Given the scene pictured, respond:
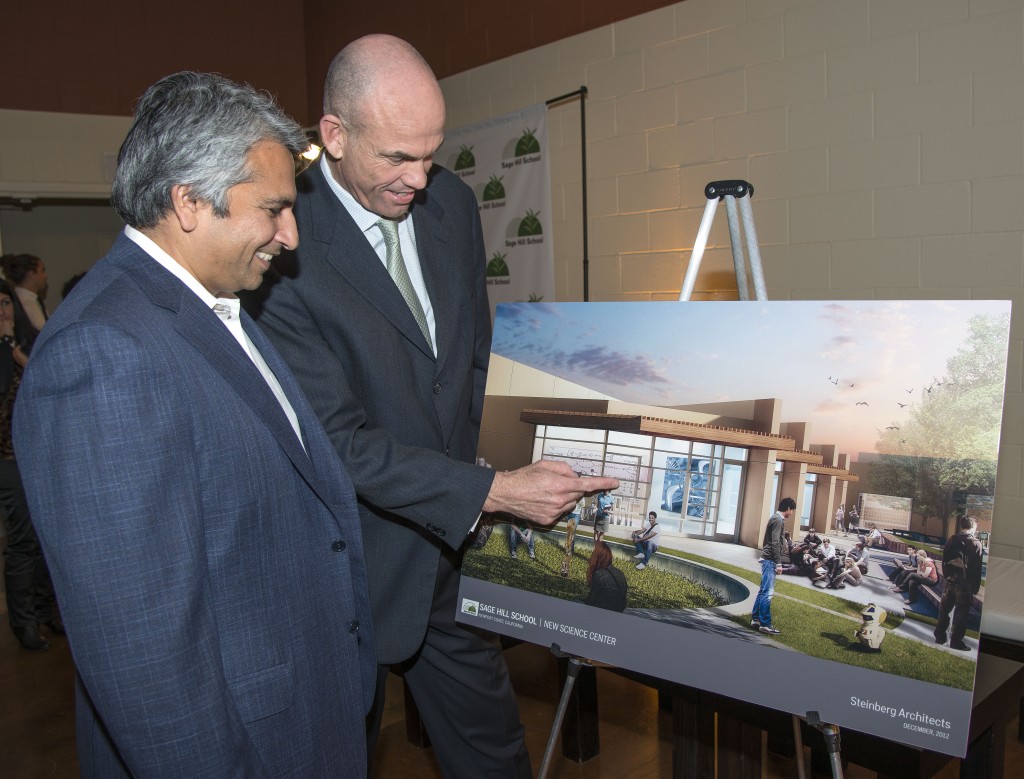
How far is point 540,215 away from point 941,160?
6.48ft

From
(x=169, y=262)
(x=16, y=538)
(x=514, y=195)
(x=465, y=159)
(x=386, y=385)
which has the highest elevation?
(x=465, y=159)

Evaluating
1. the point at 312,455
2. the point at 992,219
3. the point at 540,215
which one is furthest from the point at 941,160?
the point at 312,455

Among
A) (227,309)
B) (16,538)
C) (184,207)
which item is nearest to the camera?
(184,207)

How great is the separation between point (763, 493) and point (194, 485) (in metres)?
0.93

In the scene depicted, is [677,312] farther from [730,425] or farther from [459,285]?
[459,285]

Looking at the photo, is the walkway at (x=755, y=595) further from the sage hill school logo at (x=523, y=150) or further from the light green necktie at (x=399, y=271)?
the sage hill school logo at (x=523, y=150)

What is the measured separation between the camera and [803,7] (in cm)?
340

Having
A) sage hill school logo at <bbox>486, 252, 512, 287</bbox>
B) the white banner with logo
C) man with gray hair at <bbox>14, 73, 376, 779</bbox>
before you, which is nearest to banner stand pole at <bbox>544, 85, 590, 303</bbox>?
the white banner with logo

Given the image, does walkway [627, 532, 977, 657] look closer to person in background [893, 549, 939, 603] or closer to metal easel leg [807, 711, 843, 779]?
person in background [893, 549, 939, 603]

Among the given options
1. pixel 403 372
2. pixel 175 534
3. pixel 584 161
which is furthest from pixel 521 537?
pixel 584 161

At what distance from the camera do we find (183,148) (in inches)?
44.9

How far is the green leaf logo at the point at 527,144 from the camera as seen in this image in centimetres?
449

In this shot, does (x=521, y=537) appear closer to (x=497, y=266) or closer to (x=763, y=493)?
(x=763, y=493)

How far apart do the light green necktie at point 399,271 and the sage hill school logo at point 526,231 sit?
111 inches
